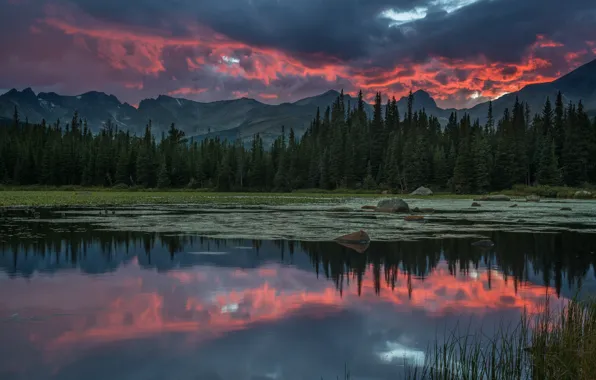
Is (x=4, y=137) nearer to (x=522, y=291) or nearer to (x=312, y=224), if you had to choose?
(x=312, y=224)

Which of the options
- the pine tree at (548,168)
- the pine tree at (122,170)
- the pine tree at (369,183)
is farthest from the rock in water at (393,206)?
the pine tree at (122,170)

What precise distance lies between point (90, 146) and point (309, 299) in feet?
486

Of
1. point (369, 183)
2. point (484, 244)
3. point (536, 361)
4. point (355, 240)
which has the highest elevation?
point (369, 183)

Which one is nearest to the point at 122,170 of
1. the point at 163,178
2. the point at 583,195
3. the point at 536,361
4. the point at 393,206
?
the point at 163,178

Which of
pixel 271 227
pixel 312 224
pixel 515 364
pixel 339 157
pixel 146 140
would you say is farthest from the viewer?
pixel 146 140

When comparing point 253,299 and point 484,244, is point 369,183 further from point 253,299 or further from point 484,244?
point 253,299

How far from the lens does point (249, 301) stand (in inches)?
568

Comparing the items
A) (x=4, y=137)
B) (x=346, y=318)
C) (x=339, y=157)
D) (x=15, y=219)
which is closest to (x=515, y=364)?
(x=346, y=318)

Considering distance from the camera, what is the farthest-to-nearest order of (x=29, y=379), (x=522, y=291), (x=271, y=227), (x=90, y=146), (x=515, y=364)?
(x=90, y=146) < (x=271, y=227) < (x=522, y=291) < (x=515, y=364) < (x=29, y=379)

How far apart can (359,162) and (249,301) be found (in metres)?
128

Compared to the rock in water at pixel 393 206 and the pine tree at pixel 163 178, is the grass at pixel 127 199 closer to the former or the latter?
the rock in water at pixel 393 206

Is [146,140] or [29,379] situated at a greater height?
[146,140]

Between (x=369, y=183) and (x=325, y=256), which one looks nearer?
(x=325, y=256)

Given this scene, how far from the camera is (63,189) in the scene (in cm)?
12631
